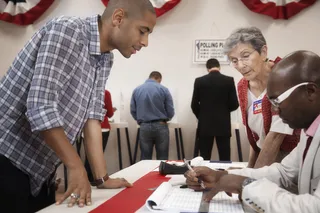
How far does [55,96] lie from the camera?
3.45 ft

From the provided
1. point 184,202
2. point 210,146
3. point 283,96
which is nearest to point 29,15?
point 210,146

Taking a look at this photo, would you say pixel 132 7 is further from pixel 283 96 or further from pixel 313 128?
pixel 313 128

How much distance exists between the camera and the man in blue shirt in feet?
13.0

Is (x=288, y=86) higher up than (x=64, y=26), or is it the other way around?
(x=64, y=26)

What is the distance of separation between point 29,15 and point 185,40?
2144 mm

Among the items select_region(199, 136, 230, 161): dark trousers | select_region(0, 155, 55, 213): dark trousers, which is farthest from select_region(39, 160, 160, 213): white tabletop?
select_region(199, 136, 230, 161): dark trousers

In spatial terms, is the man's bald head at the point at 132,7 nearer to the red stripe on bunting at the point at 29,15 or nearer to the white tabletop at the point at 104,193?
the white tabletop at the point at 104,193

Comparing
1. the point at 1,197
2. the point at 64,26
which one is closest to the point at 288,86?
the point at 64,26

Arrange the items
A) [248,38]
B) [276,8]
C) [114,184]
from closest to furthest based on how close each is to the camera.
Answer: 1. [114,184]
2. [248,38]
3. [276,8]

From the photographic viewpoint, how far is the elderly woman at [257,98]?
1.47 metres

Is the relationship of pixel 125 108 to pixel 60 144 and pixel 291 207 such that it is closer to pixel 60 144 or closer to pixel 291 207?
pixel 60 144

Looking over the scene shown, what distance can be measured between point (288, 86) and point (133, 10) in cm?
58

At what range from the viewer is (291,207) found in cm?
81

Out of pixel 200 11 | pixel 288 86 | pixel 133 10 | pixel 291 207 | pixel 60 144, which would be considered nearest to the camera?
pixel 291 207
